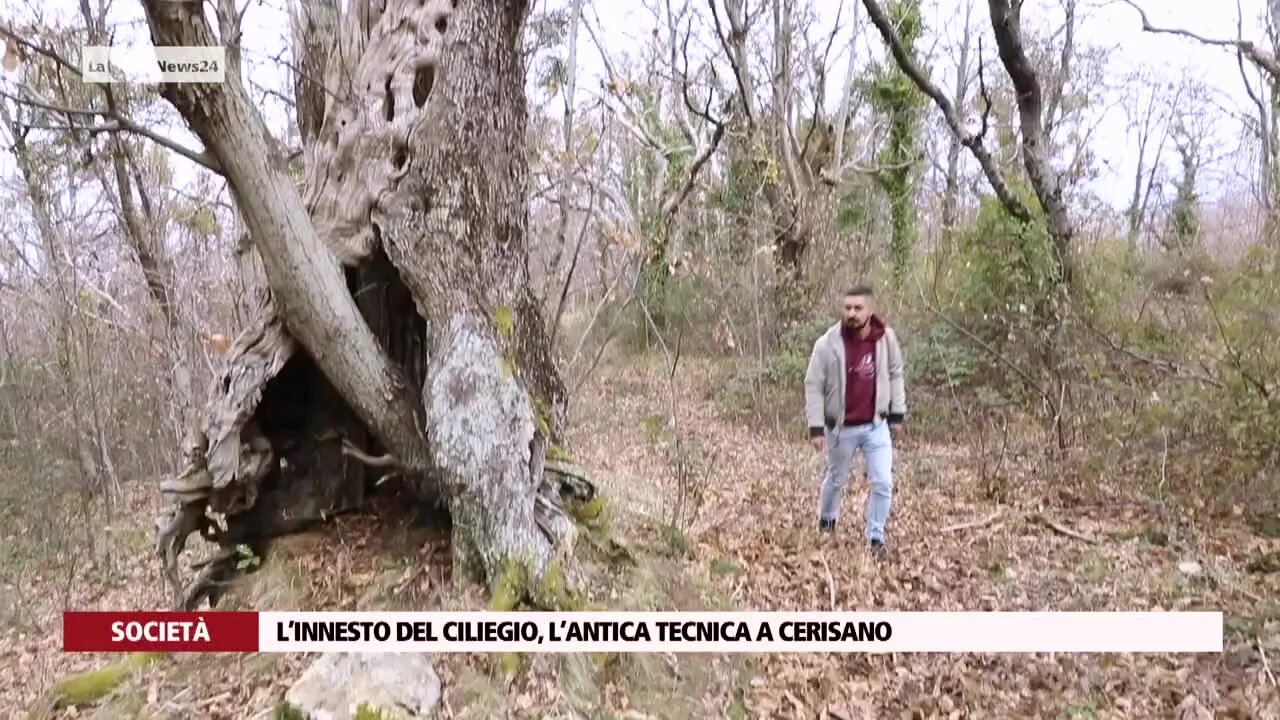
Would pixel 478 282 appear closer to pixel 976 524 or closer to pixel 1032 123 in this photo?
pixel 976 524

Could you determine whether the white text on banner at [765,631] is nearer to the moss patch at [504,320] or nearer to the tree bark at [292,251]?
the tree bark at [292,251]

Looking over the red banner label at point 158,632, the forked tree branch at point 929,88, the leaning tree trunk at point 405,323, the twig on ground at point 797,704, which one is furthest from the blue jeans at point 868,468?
the red banner label at point 158,632

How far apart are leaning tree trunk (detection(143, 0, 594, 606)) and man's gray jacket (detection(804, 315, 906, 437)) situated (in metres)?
0.82

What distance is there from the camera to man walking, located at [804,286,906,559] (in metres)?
2.57

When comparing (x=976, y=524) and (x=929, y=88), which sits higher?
(x=929, y=88)

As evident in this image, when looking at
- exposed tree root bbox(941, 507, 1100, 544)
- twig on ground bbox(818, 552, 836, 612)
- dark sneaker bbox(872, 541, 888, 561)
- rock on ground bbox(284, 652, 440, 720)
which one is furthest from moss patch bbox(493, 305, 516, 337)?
exposed tree root bbox(941, 507, 1100, 544)

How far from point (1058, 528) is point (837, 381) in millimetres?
978

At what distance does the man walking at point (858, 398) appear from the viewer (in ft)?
8.44

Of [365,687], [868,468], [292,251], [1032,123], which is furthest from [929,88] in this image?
[365,687]

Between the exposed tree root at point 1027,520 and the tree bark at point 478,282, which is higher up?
the tree bark at point 478,282

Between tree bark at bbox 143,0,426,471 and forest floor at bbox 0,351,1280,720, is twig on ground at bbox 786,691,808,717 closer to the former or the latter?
forest floor at bbox 0,351,1280,720

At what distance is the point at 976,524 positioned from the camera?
9.29ft

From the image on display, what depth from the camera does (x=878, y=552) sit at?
107 inches

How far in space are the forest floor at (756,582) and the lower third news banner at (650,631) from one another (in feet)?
0.14
